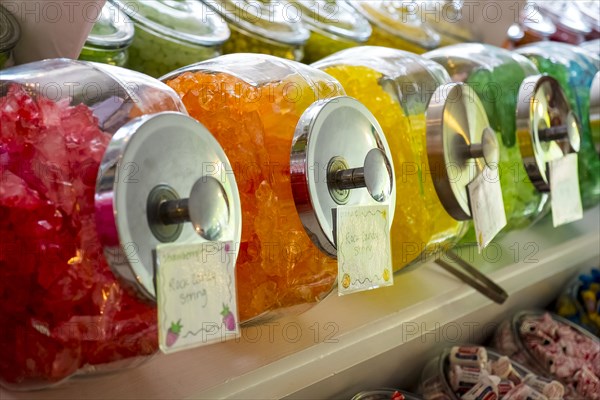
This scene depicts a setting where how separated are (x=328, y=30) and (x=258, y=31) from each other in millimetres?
175

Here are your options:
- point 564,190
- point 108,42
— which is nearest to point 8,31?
point 108,42

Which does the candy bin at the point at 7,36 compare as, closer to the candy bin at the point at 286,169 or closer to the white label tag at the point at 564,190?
the candy bin at the point at 286,169

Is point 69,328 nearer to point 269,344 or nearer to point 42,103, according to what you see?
point 42,103

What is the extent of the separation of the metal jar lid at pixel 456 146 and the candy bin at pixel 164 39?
282mm

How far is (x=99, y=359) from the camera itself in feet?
1.77

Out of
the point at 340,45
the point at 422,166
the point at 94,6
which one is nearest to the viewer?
Answer: the point at 94,6

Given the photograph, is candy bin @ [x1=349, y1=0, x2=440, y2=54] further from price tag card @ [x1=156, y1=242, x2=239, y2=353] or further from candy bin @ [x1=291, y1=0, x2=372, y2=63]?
price tag card @ [x1=156, y1=242, x2=239, y2=353]

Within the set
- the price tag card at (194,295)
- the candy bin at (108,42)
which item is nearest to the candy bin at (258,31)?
the candy bin at (108,42)

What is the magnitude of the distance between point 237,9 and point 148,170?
0.61 m

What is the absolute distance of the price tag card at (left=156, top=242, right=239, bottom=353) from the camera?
1.62 ft

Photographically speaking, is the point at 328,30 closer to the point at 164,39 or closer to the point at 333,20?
the point at 333,20

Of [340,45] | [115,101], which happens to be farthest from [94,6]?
[340,45]

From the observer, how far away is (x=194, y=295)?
51 cm

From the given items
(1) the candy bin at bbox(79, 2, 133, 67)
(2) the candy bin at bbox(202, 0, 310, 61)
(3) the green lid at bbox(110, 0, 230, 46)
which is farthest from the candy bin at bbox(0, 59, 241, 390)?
(2) the candy bin at bbox(202, 0, 310, 61)
